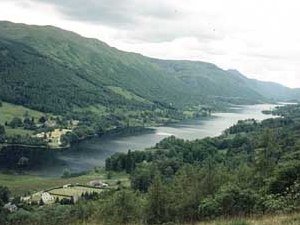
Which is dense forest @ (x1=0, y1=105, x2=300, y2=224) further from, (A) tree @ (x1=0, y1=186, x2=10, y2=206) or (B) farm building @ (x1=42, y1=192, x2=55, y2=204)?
(B) farm building @ (x1=42, y1=192, x2=55, y2=204)

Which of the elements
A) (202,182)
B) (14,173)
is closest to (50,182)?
(14,173)

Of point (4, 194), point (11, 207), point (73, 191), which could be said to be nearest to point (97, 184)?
point (73, 191)

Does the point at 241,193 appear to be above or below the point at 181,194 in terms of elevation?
above

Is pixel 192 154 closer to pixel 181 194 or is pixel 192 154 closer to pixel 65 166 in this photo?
pixel 65 166

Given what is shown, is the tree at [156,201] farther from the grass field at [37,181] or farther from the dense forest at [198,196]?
the grass field at [37,181]

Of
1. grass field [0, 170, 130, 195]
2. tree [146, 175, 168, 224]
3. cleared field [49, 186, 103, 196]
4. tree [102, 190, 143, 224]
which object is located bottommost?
cleared field [49, 186, 103, 196]

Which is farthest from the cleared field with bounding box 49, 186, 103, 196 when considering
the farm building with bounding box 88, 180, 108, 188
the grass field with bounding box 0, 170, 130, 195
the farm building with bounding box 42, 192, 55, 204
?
the grass field with bounding box 0, 170, 130, 195

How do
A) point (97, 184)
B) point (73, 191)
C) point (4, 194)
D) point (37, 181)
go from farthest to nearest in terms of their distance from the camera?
point (37, 181) < point (97, 184) < point (73, 191) < point (4, 194)

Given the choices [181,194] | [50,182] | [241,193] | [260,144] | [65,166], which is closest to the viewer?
[241,193]

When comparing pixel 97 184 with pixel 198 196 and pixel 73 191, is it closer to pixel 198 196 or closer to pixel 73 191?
pixel 73 191
